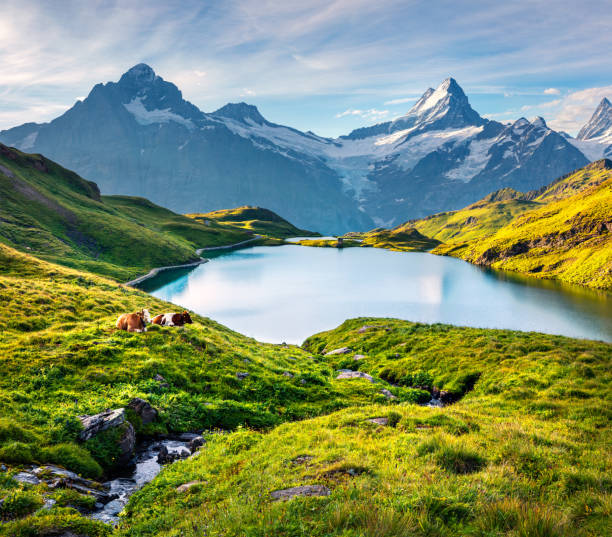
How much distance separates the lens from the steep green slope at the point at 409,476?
6.03 meters

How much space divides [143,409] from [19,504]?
19.5ft

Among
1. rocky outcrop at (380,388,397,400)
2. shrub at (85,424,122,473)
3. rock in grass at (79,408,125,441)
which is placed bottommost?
rocky outcrop at (380,388,397,400)

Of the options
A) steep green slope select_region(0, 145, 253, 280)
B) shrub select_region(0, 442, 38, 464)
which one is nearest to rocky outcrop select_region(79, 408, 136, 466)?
shrub select_region(0, 442, 38, 464)

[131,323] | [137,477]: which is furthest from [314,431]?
[131,323]

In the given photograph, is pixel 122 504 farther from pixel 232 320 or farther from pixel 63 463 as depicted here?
pixel 232 320

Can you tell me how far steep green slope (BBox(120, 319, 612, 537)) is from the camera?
603cm

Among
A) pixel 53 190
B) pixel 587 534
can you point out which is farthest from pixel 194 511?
pixel 53 190

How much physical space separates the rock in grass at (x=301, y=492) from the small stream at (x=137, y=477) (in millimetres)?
4291

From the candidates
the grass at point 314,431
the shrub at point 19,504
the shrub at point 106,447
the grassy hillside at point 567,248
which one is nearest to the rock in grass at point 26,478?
the grass at point 314,431

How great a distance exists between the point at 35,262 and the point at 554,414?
54.0 m

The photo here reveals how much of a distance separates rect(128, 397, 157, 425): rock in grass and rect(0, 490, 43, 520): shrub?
17.5ft

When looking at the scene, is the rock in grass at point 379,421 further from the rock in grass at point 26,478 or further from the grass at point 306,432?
the rock in grass at point 26,478

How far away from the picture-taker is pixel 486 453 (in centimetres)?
958

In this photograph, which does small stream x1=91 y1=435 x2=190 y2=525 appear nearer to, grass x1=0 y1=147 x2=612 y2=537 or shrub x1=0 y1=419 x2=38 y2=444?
grass x1=0 y1=147 x2=612 y2=537
